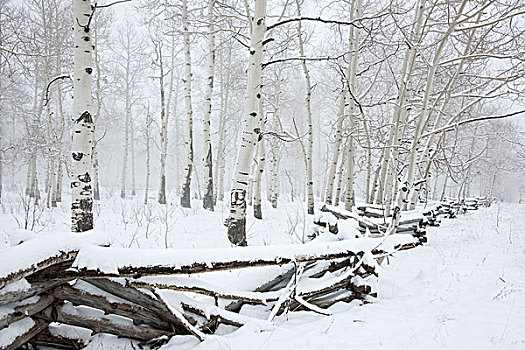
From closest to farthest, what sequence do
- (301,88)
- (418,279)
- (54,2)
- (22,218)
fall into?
(418,279), (22,218), (54,2), (301,88)

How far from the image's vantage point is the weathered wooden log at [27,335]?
6.63 ft

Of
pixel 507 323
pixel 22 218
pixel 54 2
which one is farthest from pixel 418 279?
pixel 54 2

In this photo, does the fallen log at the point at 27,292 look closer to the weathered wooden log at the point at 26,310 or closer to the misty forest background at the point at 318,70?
the weathered wooden log at the point at 26,310

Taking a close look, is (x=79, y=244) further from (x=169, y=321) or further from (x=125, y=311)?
(x=169, y=321)

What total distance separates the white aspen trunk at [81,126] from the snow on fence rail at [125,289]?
281cm

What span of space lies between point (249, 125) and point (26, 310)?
416cm

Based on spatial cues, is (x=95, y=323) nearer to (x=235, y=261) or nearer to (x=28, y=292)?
(x=28, y=292)

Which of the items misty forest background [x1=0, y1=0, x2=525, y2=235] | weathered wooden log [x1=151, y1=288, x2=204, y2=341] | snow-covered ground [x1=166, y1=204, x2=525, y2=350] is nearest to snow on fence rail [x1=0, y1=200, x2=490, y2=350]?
weathered wooden log [x1=151, y1=288, x2=204, y2=341]

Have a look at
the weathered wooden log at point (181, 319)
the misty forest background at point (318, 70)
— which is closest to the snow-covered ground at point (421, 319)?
the weathered wooden log at point (181, 319)

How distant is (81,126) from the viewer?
497cm

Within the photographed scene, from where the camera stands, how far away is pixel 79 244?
7.53ft

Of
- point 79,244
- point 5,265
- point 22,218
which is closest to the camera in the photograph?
point 5,265

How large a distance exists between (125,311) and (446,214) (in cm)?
1678

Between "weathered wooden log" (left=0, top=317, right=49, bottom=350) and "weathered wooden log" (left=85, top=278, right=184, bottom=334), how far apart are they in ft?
1.49
